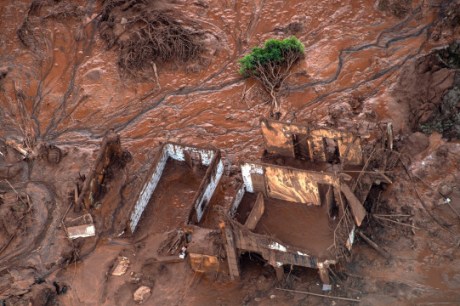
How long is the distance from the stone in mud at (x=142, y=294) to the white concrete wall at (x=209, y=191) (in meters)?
1.51

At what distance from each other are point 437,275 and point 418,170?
82.5 inches

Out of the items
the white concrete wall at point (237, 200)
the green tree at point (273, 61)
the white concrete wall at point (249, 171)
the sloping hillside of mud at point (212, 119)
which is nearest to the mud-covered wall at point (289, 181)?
the white concrete wall at point (249, 171)

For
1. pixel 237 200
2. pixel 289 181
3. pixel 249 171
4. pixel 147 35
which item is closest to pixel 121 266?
pixel 237 200

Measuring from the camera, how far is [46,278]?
38.4ft

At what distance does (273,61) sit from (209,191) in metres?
3.98

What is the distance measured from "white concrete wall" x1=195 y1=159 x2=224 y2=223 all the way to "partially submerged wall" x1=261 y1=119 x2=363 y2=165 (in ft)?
3.17

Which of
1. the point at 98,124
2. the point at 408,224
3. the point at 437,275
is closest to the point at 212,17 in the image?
the point at 98,124

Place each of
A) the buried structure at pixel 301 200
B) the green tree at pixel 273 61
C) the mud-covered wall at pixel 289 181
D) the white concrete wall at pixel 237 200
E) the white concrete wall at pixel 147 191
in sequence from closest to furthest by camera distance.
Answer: the buried structure at pixel 301 200 < the mud-covered wall at pixel 289 181 < the white concrete wall at pixel 237 200 < the white concrete wall at pixel 147 191 < the green tree at pixel 273 61

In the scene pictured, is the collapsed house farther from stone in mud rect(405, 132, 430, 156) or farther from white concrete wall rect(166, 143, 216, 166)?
stone in mud rect(405, 132, 430, 156)

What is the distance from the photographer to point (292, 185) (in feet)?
37.0

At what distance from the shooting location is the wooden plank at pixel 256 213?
10976 mm

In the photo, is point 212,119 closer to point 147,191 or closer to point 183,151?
point 183,151

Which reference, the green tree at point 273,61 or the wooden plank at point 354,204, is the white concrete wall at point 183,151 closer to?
the green tree at point 273,61

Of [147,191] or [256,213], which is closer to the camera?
[256,213]
